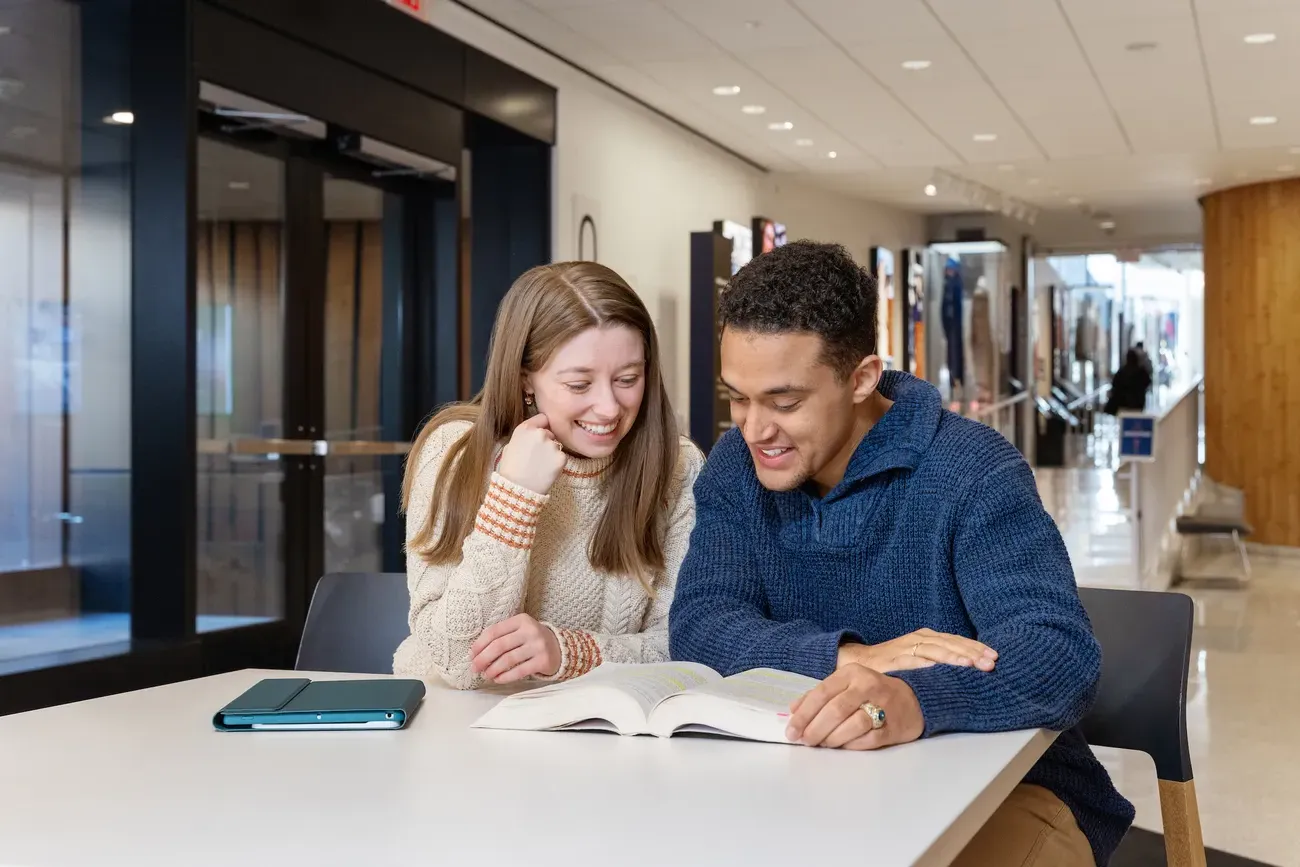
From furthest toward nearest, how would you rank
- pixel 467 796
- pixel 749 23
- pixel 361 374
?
pixel 749 23 → pixel 361 374 → pixel 467 796

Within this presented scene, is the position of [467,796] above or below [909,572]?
below

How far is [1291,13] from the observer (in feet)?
22.5

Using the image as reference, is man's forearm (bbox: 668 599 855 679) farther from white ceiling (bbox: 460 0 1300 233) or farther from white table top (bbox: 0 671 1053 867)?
white ceiling (bbox: 460 0 1300 233)

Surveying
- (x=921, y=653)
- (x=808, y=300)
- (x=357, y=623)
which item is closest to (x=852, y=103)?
(x=357, y=623)

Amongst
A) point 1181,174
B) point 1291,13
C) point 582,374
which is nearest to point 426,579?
→ point 582,374

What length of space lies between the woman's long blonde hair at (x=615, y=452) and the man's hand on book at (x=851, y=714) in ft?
2.73

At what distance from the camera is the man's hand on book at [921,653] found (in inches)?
67.1

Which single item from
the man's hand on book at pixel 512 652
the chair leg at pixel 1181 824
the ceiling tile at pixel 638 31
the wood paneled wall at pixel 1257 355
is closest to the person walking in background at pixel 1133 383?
the wood paneled wall at pixel 1257 355

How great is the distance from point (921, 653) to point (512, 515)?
0.70 m

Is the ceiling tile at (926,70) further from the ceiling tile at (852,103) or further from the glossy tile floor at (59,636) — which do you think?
the glossy tile floor at (59,636)

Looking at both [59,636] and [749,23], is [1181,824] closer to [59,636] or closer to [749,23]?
[59,636]

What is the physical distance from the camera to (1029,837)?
1787 millimetres

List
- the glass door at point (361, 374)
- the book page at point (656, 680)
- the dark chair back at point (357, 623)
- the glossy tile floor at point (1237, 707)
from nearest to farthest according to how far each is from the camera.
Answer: the book page at point (656, 680), the dark chair back at point (357, 623), the glossy tile floor at point (1237, 707), the glass door at point (361, 374)

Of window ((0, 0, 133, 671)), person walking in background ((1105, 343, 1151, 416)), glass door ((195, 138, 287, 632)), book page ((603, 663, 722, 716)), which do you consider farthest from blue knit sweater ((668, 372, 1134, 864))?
person walking in background ((1105, 343, 1151, 416))
